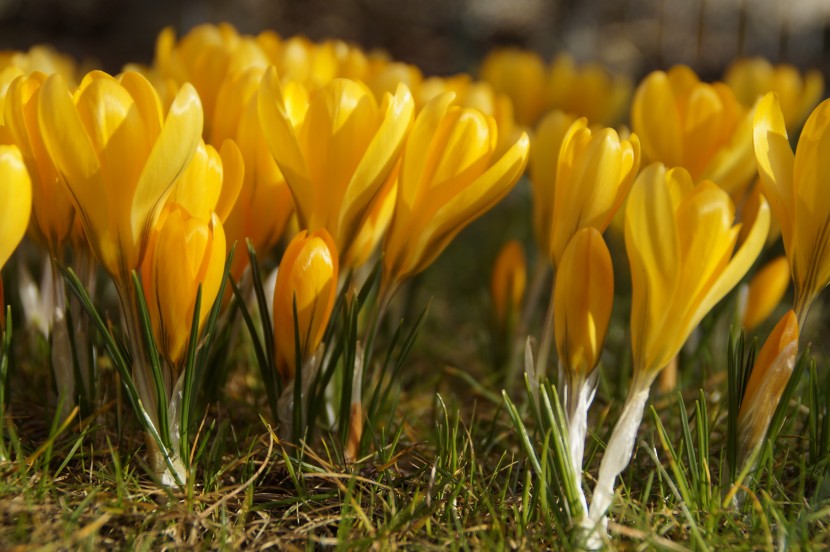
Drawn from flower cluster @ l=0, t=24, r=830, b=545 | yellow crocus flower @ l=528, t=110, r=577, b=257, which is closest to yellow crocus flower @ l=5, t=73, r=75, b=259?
flower cluster @ l=0, t=24, r=830, b=545

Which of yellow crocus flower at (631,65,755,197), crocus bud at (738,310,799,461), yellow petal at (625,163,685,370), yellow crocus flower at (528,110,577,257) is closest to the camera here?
yellow petal at (625,163,685,370)

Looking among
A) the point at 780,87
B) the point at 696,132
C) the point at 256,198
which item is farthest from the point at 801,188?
the point at 780,87

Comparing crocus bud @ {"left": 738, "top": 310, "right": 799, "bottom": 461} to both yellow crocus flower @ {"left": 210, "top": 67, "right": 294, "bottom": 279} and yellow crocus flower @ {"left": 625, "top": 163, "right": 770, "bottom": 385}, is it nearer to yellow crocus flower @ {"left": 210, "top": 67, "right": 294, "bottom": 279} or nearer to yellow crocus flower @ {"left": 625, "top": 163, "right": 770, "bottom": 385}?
yellow crocus flower @ {"left": 625, "top": 163, "right": 770, "bottom": 385}

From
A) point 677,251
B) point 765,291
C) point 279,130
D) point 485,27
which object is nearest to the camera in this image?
point 677,251

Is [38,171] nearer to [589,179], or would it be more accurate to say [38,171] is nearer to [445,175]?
[445,175]

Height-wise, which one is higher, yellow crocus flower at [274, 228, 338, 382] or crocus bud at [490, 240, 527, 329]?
yellow crocus flower at [274, 228, 338, 382]
